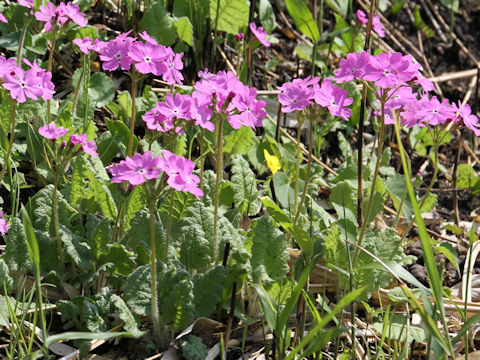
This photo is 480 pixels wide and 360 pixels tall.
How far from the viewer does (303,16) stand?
3297mm

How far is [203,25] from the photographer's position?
11.5ft

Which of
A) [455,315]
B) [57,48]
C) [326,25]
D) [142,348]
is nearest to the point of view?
[142,348]

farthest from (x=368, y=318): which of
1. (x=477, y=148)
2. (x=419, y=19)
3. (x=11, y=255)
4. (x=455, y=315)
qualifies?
(x=419, y=19)

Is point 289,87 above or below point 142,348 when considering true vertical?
above

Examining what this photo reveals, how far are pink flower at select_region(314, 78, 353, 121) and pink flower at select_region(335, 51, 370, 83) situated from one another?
0.07m

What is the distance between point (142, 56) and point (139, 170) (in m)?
0.49

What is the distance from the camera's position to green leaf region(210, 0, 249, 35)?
11.5ft

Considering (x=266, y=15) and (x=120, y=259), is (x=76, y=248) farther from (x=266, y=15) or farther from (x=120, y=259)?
(x=266, y=15)

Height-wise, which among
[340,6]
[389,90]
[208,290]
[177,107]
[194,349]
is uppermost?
[340,6]

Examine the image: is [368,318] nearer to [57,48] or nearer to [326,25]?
[57,48]

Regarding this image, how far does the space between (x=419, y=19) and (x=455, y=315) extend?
3.03 meters

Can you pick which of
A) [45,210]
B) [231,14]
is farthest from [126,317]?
[231,14]

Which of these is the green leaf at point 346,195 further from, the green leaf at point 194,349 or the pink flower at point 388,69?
the green leaf at point 194,349

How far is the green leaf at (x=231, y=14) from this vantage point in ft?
11.5
